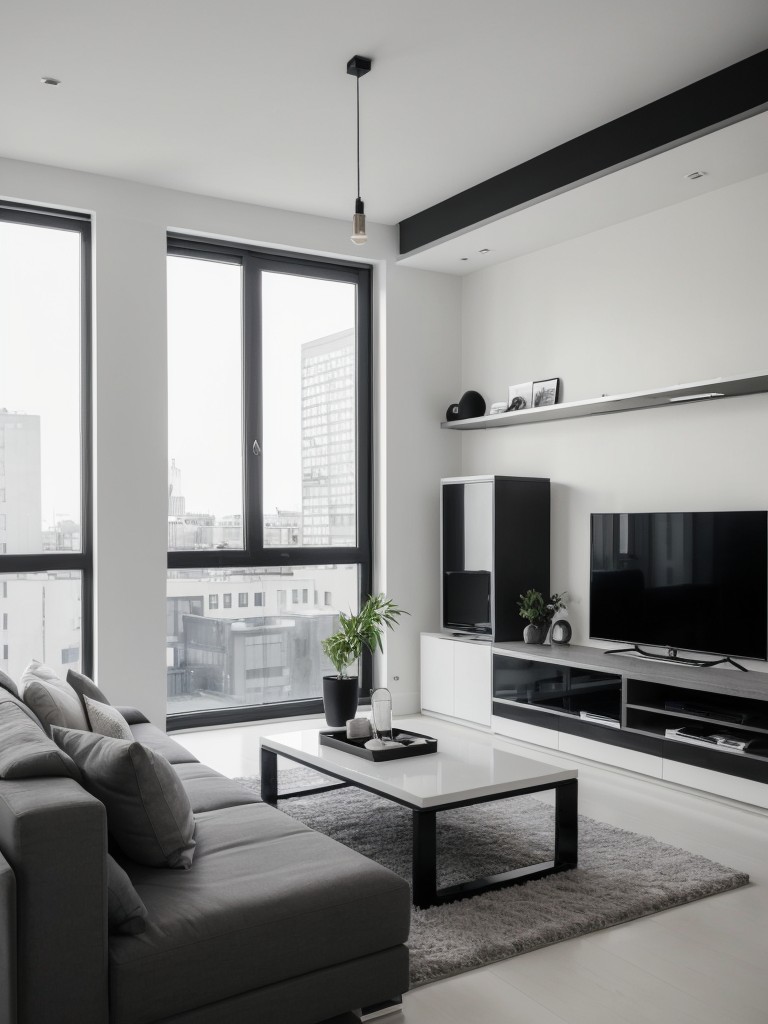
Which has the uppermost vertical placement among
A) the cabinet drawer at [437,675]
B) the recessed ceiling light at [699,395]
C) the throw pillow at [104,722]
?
the recessed ceiling light at [699,395]

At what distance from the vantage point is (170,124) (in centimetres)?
436

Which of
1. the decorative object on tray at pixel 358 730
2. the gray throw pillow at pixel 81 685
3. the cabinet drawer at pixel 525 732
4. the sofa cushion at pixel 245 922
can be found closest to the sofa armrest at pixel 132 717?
the gray throw pillow at pixel 81 685

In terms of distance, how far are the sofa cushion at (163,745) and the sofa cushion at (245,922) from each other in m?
0.98

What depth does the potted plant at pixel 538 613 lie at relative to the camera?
5.30 m

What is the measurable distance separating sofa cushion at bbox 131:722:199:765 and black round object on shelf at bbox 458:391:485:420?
121 inches

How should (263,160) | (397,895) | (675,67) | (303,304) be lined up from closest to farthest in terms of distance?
(397,895) → (675,67) → (263,160) → (303,304)

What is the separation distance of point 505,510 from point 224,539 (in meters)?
1.71

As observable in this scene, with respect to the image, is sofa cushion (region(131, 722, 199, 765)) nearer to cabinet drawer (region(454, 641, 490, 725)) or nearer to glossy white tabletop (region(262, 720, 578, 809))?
glossy white tabletop (region(262, 720, 578, 809))

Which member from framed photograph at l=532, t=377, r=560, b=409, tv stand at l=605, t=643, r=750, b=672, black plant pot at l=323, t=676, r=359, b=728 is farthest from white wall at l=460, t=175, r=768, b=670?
black plant pot at l=323, t=676, r=359, b=728

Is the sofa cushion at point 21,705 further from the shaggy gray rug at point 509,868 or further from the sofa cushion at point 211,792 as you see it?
the shaggy gray rug at point 509,868

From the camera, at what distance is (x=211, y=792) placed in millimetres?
2881

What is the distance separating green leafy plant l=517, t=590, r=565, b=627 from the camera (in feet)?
17.4

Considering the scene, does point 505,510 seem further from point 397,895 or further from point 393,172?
point 397,895

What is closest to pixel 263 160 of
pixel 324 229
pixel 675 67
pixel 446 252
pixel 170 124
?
pixel 170 124
